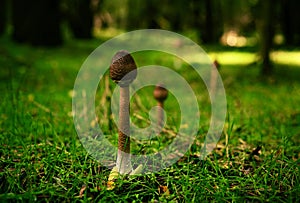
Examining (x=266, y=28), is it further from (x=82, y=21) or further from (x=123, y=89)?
(x=82, y=21)

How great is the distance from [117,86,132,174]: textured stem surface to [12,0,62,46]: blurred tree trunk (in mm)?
7401

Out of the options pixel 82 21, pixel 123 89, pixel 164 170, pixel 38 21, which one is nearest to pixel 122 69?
pixel 123 89

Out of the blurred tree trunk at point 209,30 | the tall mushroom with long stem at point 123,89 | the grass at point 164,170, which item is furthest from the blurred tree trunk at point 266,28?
the blurred tree trunk at point 209,30

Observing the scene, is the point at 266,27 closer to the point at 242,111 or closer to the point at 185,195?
the point at 242,111

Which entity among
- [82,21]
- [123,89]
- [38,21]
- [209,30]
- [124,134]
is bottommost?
[82,21]

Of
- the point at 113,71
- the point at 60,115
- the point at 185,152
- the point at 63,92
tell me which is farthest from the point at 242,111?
the point at 63,92

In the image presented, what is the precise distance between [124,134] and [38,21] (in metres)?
7.50

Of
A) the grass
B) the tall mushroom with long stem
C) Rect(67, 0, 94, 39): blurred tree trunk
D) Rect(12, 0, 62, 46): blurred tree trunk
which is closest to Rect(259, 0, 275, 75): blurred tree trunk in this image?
the grass

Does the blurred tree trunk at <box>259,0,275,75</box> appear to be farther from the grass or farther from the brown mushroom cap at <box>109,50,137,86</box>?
the brown mushroom cap at <box>109,50,137,86</box>

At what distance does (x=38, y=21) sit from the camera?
8.48 m

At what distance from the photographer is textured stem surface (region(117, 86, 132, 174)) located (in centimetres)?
176

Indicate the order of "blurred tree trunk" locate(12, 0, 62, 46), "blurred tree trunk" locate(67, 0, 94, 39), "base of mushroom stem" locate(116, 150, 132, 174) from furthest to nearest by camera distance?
"blurred tree trunk" locate(67, 0, 94, 39) < "blurred tree trunk" locate(12, 0, 62, 46) < "base of mushroom stem" locate(116, 150, 132, 174)

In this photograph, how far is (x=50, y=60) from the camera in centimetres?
670

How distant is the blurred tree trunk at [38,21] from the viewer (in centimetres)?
841
